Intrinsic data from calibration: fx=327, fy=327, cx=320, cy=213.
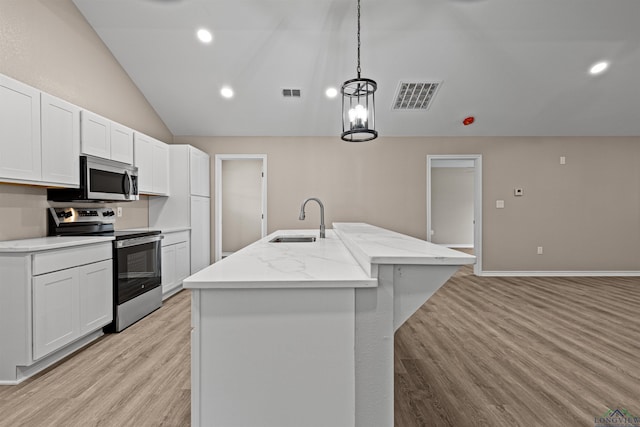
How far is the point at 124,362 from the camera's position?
2324 millimetres

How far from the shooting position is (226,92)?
14.6 feet

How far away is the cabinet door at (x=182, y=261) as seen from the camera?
4250mm

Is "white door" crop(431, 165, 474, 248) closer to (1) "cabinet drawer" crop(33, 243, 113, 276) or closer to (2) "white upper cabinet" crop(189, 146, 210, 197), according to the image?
(2) "white upper cabinet" crop(189, 146, 210, 197)

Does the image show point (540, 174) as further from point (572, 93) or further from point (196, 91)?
point (196, 91)

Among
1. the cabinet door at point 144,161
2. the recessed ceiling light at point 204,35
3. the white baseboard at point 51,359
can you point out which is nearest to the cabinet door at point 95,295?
the white baseboard at point 51,359

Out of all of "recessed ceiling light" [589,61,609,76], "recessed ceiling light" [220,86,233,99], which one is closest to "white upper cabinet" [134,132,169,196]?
"recessed ceiling light" [220,86,233,99]

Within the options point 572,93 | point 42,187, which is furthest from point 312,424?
point 572,93

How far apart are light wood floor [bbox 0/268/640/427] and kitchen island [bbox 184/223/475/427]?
600 mm

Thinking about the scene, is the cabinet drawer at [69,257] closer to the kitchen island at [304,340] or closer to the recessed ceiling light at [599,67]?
the kitchen island at [304,340]

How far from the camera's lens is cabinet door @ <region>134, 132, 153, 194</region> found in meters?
3.76

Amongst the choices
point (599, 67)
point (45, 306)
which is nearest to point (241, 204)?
point (45, 306)

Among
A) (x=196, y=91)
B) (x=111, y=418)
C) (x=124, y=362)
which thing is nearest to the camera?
(x=111, y=418)

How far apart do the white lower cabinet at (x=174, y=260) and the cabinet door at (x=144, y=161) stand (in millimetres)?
624

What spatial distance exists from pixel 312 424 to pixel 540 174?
562 cm
